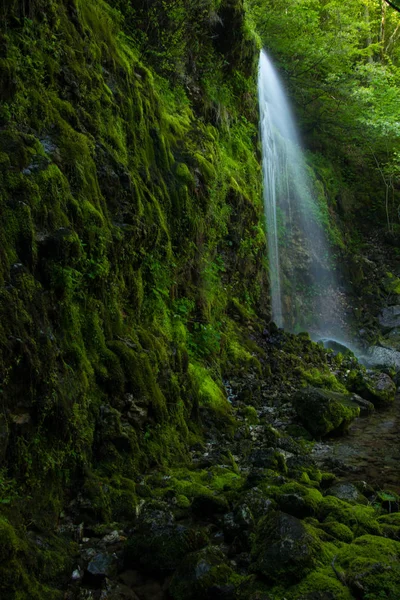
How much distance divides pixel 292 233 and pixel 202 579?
15022 mm

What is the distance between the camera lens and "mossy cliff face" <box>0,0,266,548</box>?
3668mm

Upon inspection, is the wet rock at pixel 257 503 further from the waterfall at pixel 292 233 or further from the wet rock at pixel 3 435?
the waterfall at pixel 292 233

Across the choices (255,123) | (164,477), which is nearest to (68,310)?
(164,477)

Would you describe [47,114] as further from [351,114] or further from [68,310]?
[351,114]

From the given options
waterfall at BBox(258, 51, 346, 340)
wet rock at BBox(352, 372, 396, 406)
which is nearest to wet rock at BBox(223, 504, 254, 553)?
wet rock at BBox(352, 372, 396, 406)

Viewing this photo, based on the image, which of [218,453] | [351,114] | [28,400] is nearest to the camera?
[28,400]

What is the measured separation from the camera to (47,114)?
16.8ft

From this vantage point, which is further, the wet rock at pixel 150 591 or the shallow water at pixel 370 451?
the shallow water at pixel 370 451

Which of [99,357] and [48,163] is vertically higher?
[48,163]

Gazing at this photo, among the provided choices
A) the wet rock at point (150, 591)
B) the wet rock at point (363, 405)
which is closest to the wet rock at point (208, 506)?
the wet rock at point (150, 591)

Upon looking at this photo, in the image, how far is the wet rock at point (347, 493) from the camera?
4641mm

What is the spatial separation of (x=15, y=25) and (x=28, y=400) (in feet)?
13.1

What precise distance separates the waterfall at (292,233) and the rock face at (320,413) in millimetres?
6312

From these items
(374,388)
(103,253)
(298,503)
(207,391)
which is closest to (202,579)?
(298,503)
